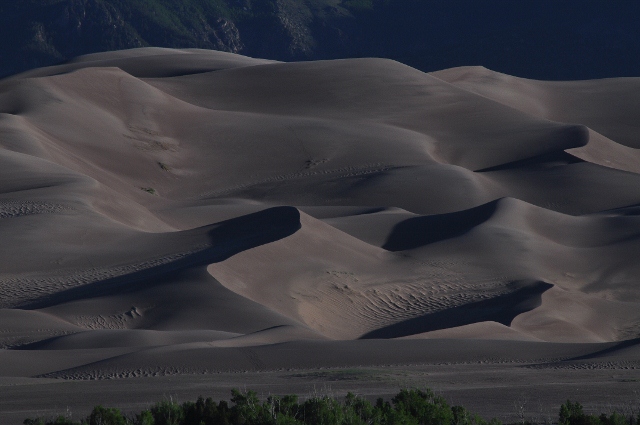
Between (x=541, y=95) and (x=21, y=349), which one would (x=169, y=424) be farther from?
(x=541, y=95)

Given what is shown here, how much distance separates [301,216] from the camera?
24938 millimetres

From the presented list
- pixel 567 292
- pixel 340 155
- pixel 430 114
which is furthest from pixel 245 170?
pixel 567 292

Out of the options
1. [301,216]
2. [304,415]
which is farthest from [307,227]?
[304,415]

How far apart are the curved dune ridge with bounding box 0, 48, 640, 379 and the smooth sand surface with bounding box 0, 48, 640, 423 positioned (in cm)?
8

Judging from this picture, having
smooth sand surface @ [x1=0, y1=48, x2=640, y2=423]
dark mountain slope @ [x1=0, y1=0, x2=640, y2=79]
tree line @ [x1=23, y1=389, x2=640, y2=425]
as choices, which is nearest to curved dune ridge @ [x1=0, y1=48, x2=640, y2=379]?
smooth sand surface @ [x1=0, y1=48, x2=640, y2=423]

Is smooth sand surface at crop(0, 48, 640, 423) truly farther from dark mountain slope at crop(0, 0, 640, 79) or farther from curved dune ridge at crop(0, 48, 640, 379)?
dark mountain slope at crop(0, 0, 640, 79)

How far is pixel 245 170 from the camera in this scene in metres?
38.7

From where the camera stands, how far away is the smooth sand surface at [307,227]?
1600 cm

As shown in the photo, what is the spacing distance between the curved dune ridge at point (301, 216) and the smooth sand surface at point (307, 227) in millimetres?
75

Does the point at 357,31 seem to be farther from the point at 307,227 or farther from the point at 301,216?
the point at 307,227

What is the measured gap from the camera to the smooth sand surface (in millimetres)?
16000

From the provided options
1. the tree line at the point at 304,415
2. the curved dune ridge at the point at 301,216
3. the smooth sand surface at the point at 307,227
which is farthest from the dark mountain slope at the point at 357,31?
the tree line at the point at 304,415

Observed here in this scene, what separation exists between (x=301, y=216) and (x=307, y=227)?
0.52 meters

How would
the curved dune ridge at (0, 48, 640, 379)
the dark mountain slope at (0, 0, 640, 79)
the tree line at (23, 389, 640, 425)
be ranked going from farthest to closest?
the dark mountain slope at (0, 0, 640, 79) < the curved dune ridge at (0, 48, 640, 379) < the tree line at (23, 389, 640, 425)
